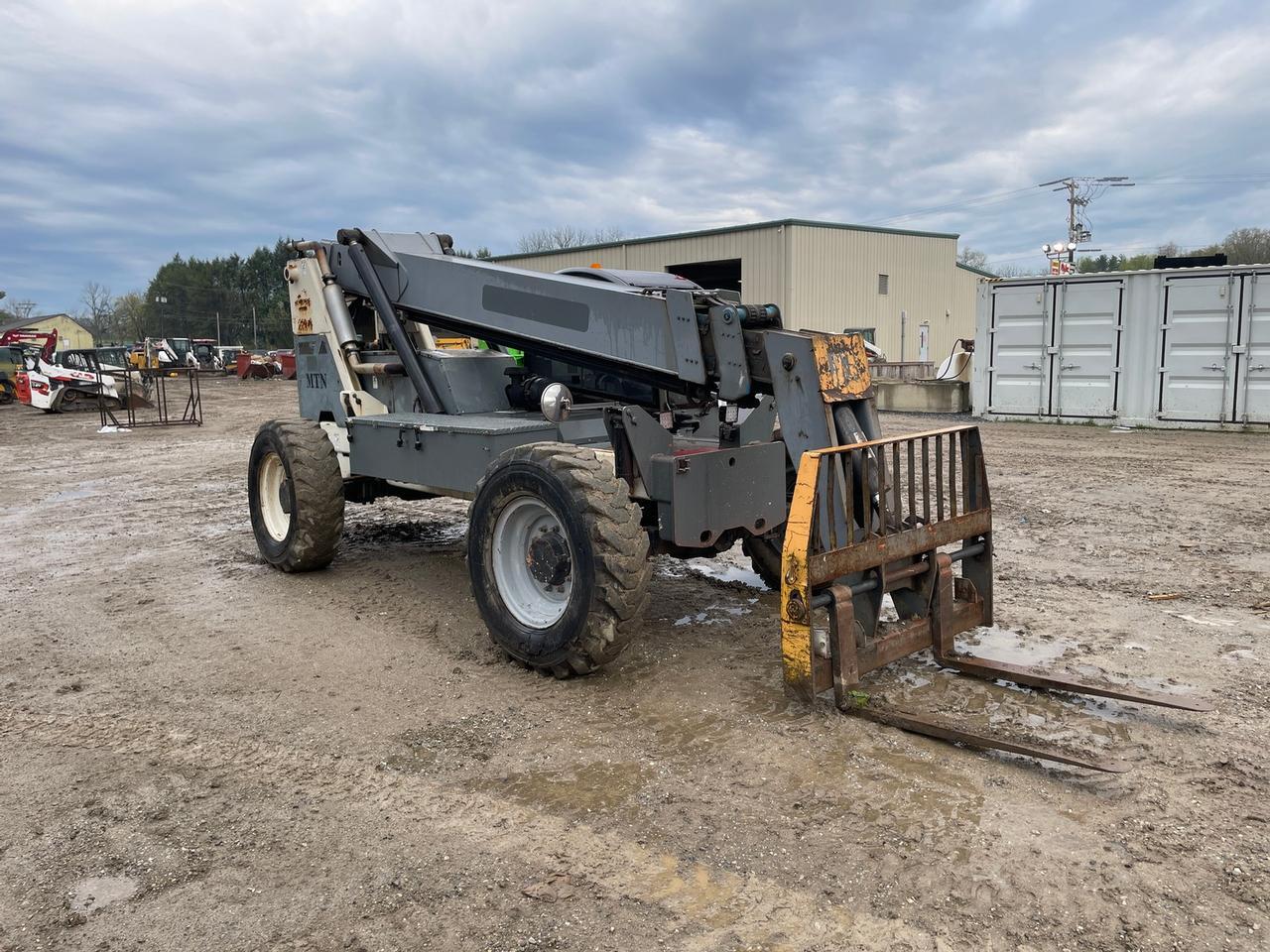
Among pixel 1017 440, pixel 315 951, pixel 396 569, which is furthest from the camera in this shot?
pixel 1017 440

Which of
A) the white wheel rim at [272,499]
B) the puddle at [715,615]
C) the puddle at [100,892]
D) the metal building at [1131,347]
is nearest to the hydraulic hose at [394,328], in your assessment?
the white wheel rim at [272,499]

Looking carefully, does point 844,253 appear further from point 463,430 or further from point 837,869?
point 837,869

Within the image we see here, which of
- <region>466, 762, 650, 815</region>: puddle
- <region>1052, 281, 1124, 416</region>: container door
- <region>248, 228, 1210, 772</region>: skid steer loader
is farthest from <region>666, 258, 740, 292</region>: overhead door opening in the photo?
<region>466, 762, 650, 815</region>: puddle

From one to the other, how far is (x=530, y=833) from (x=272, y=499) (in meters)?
4.87

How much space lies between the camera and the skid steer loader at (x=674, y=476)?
4.00 meters

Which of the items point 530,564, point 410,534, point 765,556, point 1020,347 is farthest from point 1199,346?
point 530,564

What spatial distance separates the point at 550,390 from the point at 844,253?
26376 millimetres

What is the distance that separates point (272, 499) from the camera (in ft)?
24.0

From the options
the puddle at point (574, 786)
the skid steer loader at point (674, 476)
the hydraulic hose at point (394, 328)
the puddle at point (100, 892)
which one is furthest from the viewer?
the hydraulic hose at point (394, 328)

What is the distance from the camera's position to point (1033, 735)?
12.8 ft

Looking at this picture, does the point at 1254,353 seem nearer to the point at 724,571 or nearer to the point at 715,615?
the point at 724,571

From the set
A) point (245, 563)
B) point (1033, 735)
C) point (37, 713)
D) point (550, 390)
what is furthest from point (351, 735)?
point (245, 563)

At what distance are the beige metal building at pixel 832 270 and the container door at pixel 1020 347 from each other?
1093cm

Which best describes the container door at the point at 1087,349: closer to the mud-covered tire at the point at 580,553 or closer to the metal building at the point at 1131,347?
the metal building at the point at 1131,347
